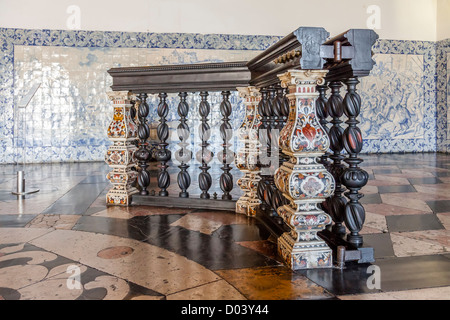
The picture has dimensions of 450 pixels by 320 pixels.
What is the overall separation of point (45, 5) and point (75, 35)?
66 centimetres

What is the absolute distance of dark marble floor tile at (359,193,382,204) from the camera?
3.47 meters

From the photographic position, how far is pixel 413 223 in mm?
2736

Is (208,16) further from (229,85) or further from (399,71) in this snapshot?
(229,85)

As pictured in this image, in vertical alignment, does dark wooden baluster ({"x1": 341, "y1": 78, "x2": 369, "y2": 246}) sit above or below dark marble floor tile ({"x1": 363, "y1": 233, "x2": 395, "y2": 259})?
above

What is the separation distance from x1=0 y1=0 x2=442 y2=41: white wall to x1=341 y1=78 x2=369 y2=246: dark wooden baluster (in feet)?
18.8

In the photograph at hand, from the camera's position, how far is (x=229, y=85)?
9.93ft

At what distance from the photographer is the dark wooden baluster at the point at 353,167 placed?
1.93 metres

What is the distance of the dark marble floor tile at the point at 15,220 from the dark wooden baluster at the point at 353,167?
201 cm

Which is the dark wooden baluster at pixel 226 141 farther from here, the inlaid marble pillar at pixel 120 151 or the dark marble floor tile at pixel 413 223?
the dark marble floor tile at pixel 413 223

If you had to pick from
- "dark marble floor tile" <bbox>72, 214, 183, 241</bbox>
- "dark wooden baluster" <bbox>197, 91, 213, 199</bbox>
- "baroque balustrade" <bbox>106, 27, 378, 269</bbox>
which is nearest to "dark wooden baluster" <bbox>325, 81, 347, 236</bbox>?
"baroque balustrade" <bbox>106, 27, 378, 269</bbox>

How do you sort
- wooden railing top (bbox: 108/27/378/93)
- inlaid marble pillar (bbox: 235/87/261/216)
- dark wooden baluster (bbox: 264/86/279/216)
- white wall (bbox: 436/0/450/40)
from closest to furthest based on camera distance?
wooden railing top (bbox: 108/27/378/93) → dark wooden baluster (bbox: 264/86/279/216) → inlaid marble pillar (bbox: 235/87/261/216) → white wall (bbox: 436/0/450/40)

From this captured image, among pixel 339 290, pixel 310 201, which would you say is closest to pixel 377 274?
pixel 339 290

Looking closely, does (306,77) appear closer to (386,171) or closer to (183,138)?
(183,138)

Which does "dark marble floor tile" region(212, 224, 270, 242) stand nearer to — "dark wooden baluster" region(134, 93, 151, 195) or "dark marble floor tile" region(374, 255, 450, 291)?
"dark marble floor tile" region(374, 255, 450, 291)
